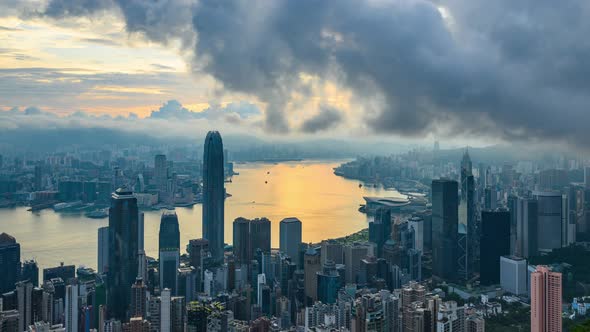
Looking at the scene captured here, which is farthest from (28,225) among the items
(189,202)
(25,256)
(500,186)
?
(500,186)

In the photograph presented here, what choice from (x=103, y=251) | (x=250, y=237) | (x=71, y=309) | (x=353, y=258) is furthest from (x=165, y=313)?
(x=250, y=237)

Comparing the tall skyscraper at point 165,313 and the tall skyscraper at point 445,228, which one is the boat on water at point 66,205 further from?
the tall skyscraper at point 165,313

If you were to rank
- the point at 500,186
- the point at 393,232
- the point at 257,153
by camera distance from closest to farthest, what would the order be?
the point at 393,232 → the point at 500,186 → the point at 257,153

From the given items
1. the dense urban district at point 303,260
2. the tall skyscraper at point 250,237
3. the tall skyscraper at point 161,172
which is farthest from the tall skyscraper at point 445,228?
the tall skyscraper at point 161,172

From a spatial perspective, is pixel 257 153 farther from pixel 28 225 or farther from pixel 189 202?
pixel 28 225

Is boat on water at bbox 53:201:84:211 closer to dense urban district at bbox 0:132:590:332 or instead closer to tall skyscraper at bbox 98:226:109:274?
dense urban district at bbox 0:132:590:332
